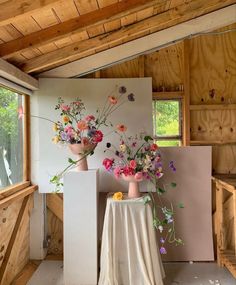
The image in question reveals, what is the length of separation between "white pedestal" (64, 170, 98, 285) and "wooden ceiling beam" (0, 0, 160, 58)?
121 cm

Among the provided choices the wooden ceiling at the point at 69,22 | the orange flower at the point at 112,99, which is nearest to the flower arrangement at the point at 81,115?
the orange flower at the point at 112,99

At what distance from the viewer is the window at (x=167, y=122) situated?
345cm

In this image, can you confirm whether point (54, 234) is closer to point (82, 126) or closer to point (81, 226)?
point (81, 226)

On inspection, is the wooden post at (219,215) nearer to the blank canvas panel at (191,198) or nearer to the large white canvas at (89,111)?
the blank canvas panel at (191,198)

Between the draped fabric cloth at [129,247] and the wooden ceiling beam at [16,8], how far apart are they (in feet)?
5.71

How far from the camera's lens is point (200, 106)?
336 centimetres

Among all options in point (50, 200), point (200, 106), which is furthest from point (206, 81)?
point (50, 200)

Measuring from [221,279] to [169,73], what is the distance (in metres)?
2.30

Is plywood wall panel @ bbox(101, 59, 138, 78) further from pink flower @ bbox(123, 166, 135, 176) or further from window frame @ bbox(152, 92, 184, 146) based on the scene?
pink flower @ bbox(123, 166, 135, 176)

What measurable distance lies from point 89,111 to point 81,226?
4.12 feet

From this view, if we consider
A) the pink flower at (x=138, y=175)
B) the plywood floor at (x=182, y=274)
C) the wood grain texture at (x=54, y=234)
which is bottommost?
the plywood floor at (x=182, y=274)

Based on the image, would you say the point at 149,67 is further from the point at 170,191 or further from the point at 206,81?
the point at 170,191

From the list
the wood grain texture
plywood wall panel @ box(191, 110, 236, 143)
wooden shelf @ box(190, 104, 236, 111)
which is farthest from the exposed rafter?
the wood grain texture

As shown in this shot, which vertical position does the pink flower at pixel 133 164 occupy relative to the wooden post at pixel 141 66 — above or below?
below
